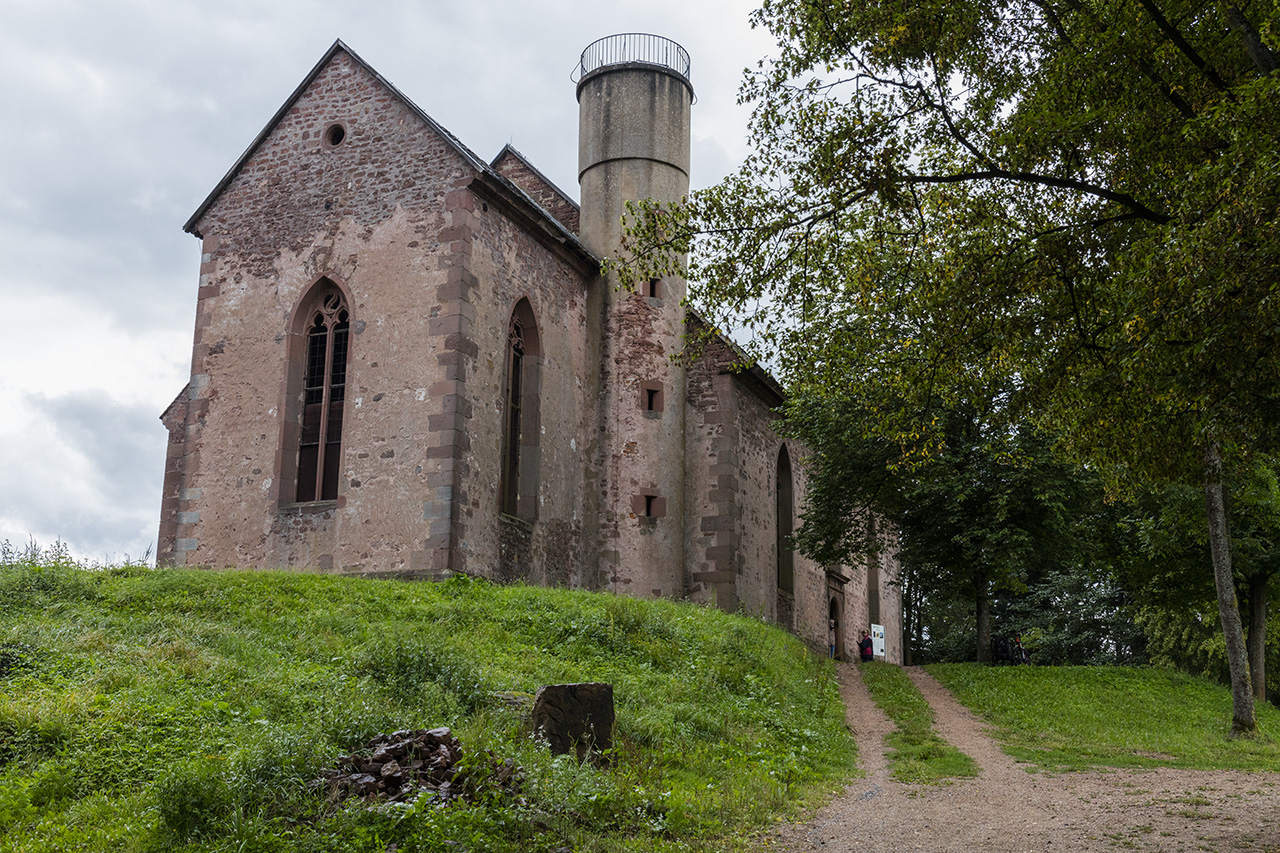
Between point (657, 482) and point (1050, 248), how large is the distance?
44.6ft

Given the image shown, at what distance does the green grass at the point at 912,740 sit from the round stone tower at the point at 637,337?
503 centimetres

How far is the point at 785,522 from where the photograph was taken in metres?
30.2

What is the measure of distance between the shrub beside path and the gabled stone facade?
919cm

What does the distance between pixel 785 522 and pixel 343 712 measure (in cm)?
2262

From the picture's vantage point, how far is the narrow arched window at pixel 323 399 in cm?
1947

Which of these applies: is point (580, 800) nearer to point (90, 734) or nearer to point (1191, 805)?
point (90, 734)

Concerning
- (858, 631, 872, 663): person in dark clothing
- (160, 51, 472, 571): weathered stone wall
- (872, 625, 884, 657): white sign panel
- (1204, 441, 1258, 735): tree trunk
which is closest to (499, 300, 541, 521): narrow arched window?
(160, 51, 472, 571): weathered stone wall

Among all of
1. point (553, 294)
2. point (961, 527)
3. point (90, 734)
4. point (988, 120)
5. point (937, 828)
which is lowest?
point (937, 828)

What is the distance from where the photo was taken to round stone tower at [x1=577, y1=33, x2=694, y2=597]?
22766mm

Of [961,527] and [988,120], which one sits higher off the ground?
[988,120]

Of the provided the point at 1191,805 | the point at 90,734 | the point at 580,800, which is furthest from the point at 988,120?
the point at 90,734

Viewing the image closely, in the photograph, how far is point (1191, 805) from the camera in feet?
31.0

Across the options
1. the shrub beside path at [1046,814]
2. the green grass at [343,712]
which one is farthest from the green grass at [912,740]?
the green grass at [343,712]

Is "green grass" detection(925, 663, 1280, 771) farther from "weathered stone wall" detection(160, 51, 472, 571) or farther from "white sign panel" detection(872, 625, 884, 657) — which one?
"white sign panel" detection(872, 625, 884, 657)
